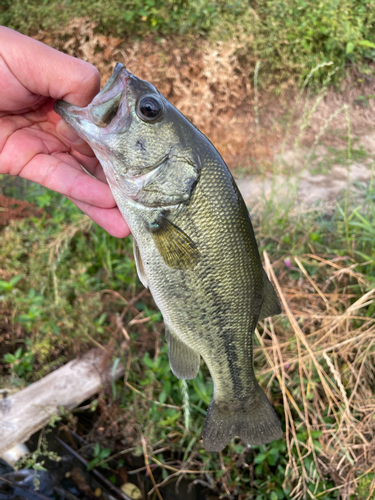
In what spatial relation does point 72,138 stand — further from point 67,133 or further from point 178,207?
point 178,207

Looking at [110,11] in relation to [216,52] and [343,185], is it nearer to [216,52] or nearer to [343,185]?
[216,52]

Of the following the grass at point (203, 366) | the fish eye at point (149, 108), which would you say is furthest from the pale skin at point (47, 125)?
the grass at point (203, 366)

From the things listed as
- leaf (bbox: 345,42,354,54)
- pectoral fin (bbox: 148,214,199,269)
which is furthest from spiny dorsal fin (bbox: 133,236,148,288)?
leaf (bbox: 345,42,354,54)

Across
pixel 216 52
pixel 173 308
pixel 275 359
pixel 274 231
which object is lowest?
pixel 275 359

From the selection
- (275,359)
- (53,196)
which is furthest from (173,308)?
(53,196)

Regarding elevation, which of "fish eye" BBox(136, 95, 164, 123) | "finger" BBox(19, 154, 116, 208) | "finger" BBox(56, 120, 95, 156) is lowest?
"finger" BBox(19, 154, 116, 208)

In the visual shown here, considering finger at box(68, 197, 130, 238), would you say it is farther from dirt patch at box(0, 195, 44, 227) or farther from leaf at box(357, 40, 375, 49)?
leaf at box(357, 40, 375, 49)
